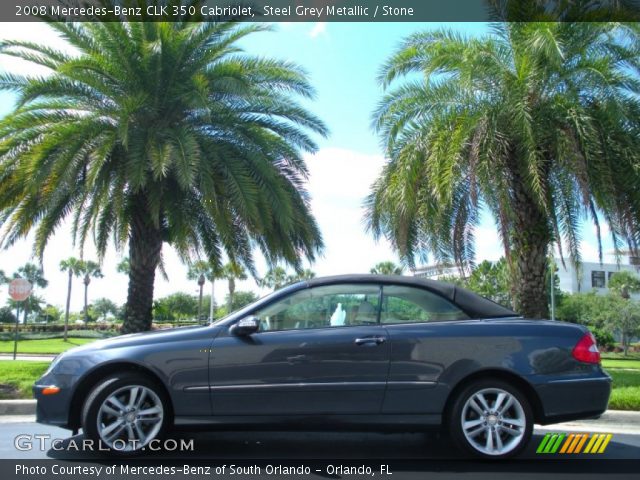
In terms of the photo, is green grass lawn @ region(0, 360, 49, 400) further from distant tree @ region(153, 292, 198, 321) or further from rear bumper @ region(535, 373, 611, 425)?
distant tree @ region(153, 292, 198, 321)

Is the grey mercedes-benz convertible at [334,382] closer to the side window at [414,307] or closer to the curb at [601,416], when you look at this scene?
the side window at [414,307]

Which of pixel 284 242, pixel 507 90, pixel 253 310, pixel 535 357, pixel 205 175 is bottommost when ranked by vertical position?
pixel 535 357

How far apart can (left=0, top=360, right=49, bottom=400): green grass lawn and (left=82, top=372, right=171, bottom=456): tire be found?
4.16 meters

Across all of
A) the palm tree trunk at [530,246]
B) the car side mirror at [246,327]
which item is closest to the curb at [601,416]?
the car side mirror at [246,327]

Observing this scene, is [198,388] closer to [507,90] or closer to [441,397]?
[441,397]

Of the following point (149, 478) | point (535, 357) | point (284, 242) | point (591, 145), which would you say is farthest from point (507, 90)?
point (149, 478)

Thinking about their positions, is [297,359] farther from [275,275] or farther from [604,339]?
[604,339]

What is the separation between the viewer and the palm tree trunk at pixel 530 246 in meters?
11.9

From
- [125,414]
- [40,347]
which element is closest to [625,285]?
[40,347]

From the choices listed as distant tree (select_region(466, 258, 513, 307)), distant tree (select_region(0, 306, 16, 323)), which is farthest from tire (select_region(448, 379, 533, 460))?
distant tree (select_region(0, 306, 16, 323))

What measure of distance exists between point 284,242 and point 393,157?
10.8ft

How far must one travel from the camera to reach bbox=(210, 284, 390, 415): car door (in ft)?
16.3

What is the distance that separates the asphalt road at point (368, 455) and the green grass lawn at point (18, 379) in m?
2.53

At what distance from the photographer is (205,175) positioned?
12148 mm
